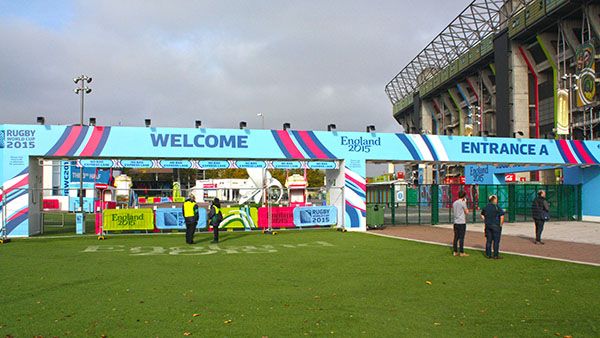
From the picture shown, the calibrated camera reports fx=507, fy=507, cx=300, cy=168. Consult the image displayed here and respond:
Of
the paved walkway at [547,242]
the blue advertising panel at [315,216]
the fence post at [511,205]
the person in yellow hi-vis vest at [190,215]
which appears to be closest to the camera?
the paved walkway at [547,242]

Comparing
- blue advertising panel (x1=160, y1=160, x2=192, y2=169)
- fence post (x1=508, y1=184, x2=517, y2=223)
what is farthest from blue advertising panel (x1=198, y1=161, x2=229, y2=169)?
fence post (x1=508, y1=184, x2=517, y2=223)

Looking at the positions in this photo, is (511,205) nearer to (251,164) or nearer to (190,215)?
(251,164)

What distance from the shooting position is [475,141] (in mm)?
25141

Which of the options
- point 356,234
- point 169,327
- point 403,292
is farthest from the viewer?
point 356,234

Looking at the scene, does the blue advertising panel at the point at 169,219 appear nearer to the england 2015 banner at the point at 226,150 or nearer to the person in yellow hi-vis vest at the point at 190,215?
the england 2015 banner at the point at 226,150

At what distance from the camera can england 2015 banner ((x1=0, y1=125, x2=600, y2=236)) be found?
64.3 feet

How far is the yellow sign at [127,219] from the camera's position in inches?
798

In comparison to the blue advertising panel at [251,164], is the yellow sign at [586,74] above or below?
above

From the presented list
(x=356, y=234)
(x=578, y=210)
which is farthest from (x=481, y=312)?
(x=578, y=210)

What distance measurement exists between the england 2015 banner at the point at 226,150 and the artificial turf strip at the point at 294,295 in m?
6.68

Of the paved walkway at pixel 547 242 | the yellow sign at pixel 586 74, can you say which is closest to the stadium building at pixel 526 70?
the yellow sign at pixel 586 74

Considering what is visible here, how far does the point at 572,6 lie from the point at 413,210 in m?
21.1

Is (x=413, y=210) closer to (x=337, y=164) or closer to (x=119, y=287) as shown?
(x=337, y=164)

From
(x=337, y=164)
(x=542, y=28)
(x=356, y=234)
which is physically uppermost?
(x=542, y=28)
